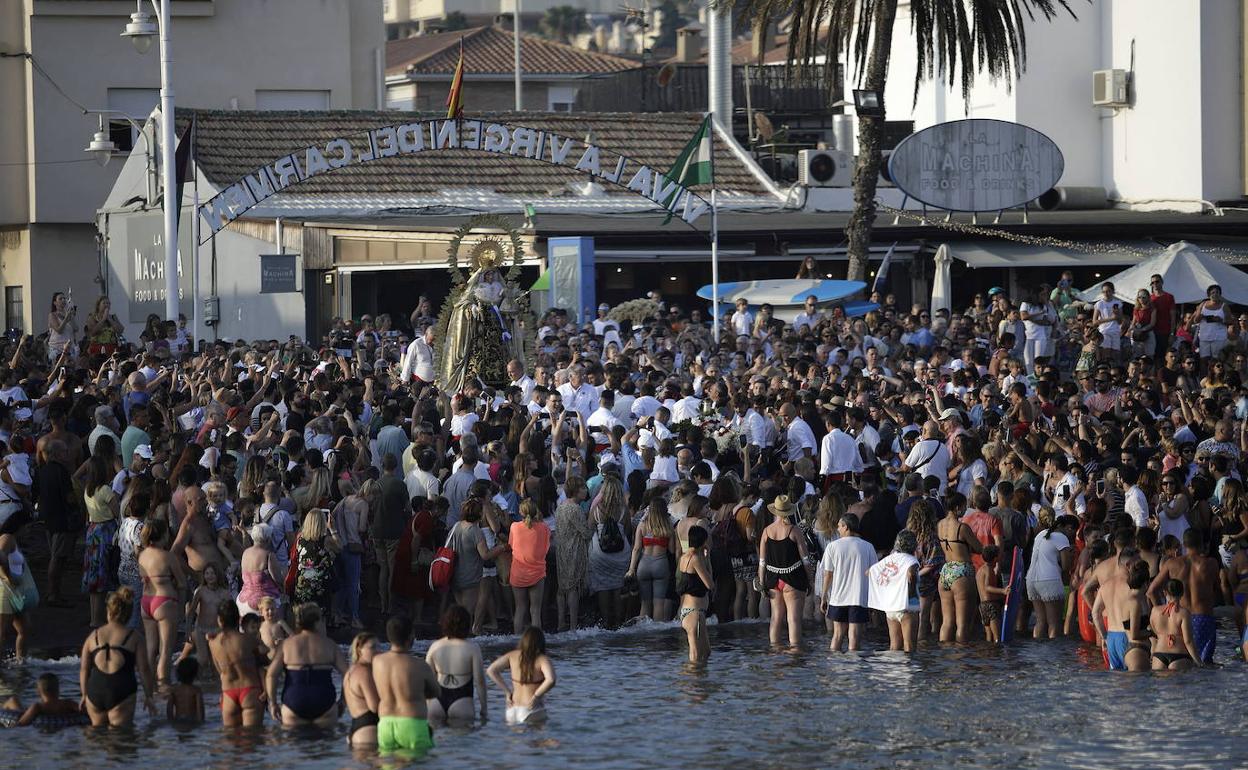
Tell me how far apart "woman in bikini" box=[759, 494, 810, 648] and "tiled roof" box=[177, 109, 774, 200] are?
20.0m

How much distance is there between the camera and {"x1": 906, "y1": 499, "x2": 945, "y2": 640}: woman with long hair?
55.2 feet

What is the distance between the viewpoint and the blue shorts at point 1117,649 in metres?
15.9

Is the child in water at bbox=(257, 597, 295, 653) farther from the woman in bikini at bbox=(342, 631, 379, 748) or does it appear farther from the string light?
the string light

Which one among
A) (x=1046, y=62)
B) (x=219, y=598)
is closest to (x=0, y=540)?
(x=219, y=598)

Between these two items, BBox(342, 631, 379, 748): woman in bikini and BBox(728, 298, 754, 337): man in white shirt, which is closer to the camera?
BBox(342, 631, 379, 748): woman in bikini

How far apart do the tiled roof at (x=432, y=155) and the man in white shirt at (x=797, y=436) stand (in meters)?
16.8

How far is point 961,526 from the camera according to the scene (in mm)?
16859

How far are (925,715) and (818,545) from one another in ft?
10.5

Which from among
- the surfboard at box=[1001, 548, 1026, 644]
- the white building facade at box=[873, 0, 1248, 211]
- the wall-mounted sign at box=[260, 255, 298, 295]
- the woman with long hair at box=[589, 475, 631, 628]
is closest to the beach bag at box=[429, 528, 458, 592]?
the woman with long hair at box=[589, 475, 631, 628]

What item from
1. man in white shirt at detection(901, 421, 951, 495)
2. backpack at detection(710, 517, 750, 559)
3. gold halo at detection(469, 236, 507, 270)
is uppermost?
gold halo at detection(469, 236, 507, 270)

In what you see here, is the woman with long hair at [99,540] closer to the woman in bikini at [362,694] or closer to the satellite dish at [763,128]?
the woman in bikini at [362,694]

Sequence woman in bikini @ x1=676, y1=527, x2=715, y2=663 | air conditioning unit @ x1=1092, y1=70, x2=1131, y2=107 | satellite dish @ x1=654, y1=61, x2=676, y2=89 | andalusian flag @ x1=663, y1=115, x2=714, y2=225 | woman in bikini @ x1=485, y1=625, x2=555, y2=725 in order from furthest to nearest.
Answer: satellite dish @ x1=654, y1=61, x2=676, y2=89 → air conditioning unit @ x1=1092, y1=70, x2=1131, y2=107 → andalusian flag @ x1=663, y1=115, x2=714, y2=225 → woman in bikini @ x1=676, y1=527, x2=715, y2=663 → woman in bikini @ x1=485, y1=625, x2=555, y2=725

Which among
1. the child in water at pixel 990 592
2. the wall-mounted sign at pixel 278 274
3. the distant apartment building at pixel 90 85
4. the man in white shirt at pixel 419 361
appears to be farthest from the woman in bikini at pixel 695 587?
the distant apartment building at pixel 90 85

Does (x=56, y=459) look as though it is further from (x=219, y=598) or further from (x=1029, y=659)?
(x=1029, y=659)
